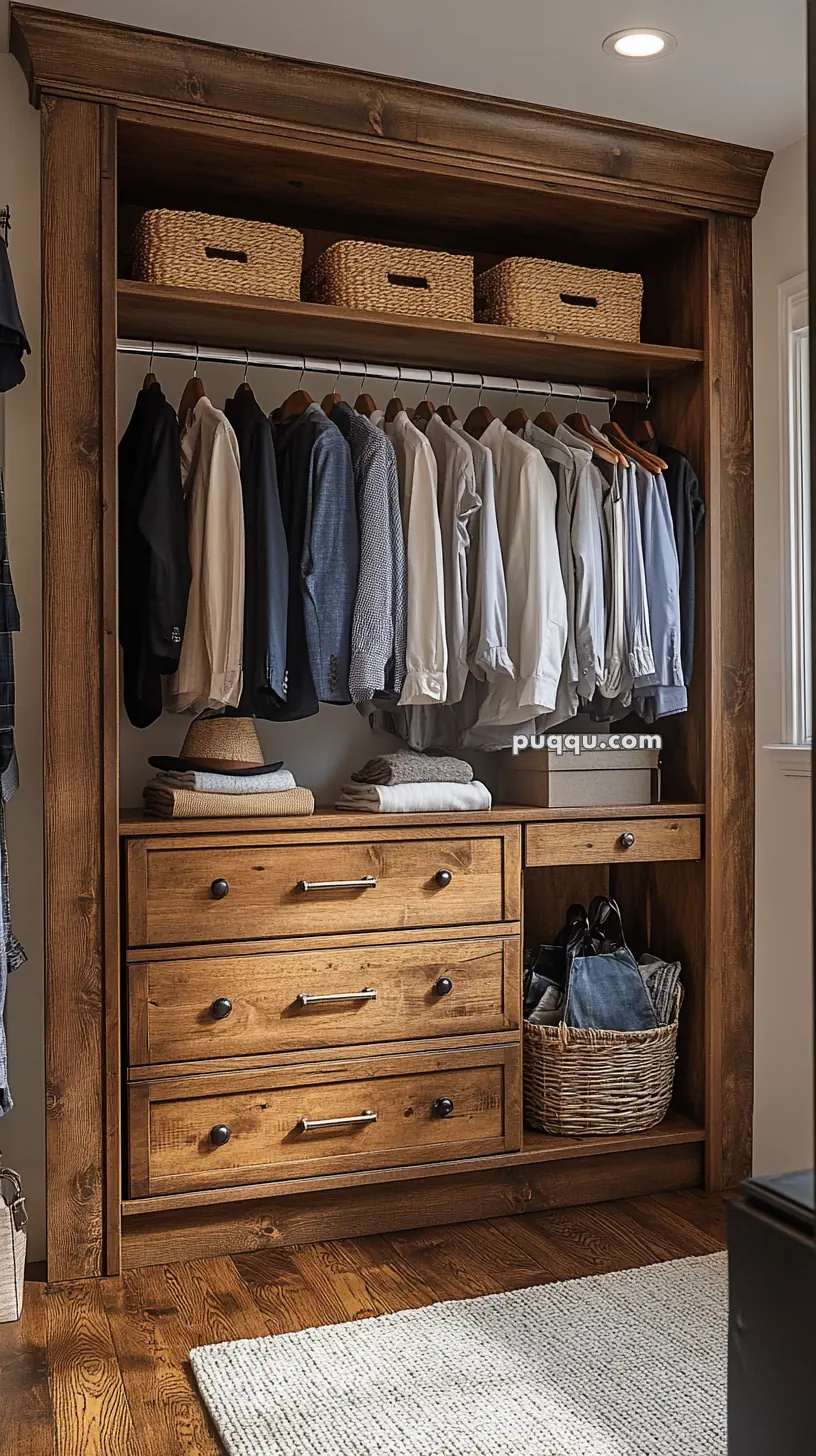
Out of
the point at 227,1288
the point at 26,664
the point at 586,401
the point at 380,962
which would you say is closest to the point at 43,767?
the point at 26,664

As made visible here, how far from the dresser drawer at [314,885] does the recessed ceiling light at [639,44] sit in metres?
1.70

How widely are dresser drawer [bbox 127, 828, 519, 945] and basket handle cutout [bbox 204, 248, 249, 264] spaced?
1274mm

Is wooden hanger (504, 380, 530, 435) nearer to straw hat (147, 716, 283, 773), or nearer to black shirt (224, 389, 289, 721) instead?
black shirt (224, 389, 289, 721)

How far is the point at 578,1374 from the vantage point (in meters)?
2.17

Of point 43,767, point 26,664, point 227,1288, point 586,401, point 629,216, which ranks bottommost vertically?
point 227,1288

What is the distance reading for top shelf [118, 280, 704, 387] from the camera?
9.00 feet

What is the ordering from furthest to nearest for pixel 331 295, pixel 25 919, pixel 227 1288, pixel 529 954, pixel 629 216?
pixel 529 954 < pixel 629 216 < pixel 331 295 < pixel 25 919 < pixel 227 1288

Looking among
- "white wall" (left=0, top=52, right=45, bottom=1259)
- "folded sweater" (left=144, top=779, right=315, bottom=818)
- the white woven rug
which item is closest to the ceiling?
"white wall" (left=0, top=52, right=45, bottom=1259)

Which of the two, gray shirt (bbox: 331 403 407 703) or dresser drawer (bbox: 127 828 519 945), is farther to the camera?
gray shirt (bbox: 331 403 407 703)

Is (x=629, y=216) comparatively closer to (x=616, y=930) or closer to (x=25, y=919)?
(x=616, y=930)

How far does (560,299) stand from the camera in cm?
310

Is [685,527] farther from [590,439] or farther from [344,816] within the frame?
[344,816]

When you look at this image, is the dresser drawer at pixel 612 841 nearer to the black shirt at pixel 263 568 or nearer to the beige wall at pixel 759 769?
the beige wall at pixel 759 769

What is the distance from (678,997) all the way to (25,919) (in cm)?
159
